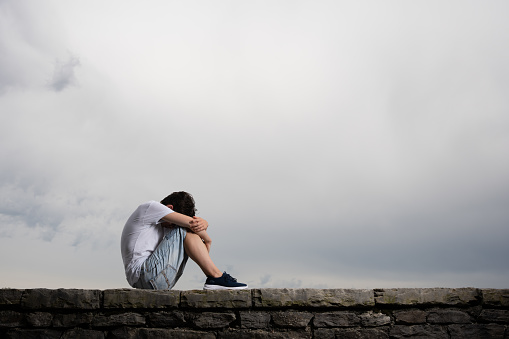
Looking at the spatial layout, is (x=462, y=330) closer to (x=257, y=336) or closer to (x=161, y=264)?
(x=257, y=336)

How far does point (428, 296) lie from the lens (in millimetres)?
4207

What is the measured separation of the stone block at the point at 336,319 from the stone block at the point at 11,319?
7.67ft

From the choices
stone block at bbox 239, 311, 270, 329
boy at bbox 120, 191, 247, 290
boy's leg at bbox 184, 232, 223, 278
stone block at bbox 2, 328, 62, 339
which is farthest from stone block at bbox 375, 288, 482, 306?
stone block at bbox 2, 328, 62, 339

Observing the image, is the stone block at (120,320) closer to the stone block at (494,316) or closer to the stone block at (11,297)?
the stone block at (11,297)

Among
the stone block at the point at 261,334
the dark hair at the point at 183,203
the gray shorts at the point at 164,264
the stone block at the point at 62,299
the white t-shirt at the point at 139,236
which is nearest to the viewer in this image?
the stone block at the point at 261,334

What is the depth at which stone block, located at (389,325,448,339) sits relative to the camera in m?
4.12

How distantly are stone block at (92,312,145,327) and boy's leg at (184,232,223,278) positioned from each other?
0.68m

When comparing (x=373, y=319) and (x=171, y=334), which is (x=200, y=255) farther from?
(x=373, y=319)

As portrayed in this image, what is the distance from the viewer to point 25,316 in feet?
13.6

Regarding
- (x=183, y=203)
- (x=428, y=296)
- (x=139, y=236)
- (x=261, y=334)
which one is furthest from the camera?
(x=183, y=203)

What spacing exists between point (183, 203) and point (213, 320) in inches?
47.5

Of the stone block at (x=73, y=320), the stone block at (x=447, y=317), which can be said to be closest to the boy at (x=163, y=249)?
the stone block at (x=73, y=320)

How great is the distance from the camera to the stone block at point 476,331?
13.6ft

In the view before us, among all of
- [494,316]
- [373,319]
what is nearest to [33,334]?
[373,319]
